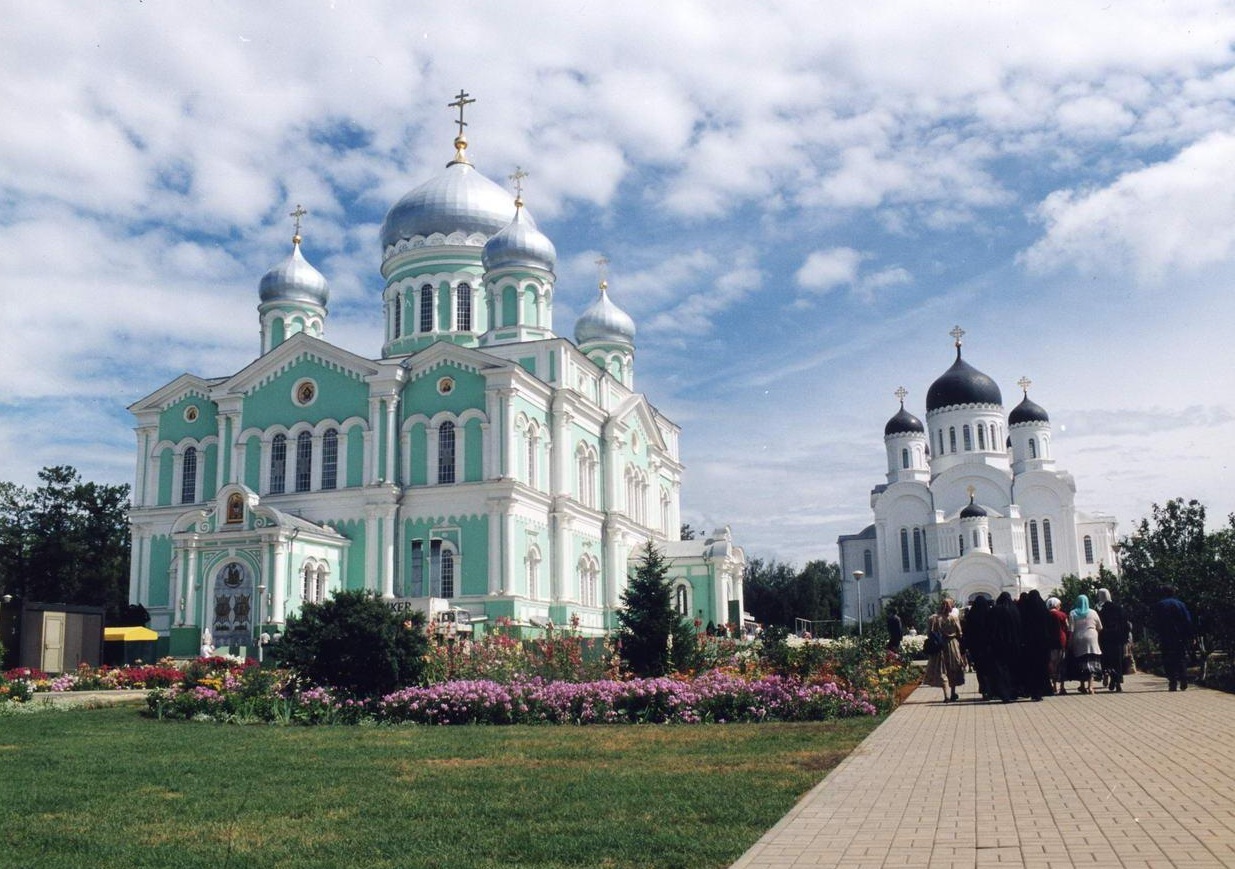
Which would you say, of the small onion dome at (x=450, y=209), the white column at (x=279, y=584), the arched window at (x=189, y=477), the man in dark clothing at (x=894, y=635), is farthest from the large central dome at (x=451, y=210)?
the man in dark clothing at (x=894, y=635)

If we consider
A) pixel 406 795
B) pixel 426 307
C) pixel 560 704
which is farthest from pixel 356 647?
pixel 426 307

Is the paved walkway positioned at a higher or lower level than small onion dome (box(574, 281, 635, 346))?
lower

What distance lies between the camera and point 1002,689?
14711 mm

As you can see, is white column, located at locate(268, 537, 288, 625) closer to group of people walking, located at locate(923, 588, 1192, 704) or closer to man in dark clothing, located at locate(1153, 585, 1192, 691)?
group of people walking, located at locate(923, 588, 1192, 704)

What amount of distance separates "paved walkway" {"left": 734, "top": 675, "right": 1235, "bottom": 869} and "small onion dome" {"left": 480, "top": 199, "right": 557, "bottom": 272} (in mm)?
26925

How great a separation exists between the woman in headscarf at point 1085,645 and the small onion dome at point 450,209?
89.7 ft

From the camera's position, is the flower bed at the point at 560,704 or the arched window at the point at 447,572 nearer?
the flower bed at the point at 560,704

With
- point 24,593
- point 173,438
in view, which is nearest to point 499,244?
point 173,438

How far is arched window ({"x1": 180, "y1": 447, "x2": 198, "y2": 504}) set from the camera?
117ft

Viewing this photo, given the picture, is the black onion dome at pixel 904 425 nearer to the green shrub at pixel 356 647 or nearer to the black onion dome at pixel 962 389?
the black onion dome at pixel 962 389

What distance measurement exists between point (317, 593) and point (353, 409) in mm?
5721

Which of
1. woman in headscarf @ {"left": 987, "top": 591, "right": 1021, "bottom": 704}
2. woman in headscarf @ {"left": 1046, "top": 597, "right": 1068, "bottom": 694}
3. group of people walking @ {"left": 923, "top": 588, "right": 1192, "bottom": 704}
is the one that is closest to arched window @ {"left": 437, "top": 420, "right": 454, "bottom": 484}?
group of people walking @ {"left": 923, "top": 588, "right": 1192, "bottom": 704}

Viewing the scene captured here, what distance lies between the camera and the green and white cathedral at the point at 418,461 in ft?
102

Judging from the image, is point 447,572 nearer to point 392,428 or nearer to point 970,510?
point 392,428
